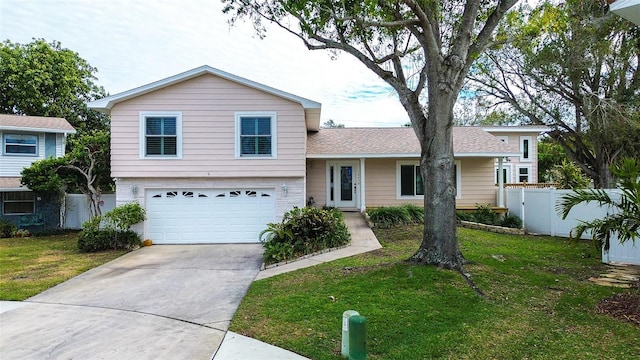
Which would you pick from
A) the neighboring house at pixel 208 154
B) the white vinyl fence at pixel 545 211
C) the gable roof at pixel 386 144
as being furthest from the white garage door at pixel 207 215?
the white vinyl fence at pixel 545 211

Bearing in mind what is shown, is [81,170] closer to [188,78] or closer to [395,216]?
[188,78]

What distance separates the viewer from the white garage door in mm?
12773

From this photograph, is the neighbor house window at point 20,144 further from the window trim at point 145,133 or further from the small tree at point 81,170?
the window trim at point 145,133

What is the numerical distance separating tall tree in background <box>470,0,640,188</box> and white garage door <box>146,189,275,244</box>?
951 cm

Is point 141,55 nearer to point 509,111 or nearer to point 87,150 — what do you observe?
point 87,150

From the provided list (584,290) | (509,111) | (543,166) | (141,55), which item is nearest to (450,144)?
(584,290)

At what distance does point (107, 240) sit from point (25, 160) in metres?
9.77

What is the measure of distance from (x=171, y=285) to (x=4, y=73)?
26806 millimetres

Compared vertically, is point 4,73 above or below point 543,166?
above

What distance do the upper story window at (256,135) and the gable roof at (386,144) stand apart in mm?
2415

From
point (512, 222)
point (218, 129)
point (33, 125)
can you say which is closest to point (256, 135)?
point (218, 129)

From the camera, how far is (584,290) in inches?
246

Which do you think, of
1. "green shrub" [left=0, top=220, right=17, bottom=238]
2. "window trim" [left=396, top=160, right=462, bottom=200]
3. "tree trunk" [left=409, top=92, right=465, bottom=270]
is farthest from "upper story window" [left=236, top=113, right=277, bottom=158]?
"green shrub" [left=0, top=220, right=17, bottom=238]

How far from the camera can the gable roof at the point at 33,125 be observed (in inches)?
669
